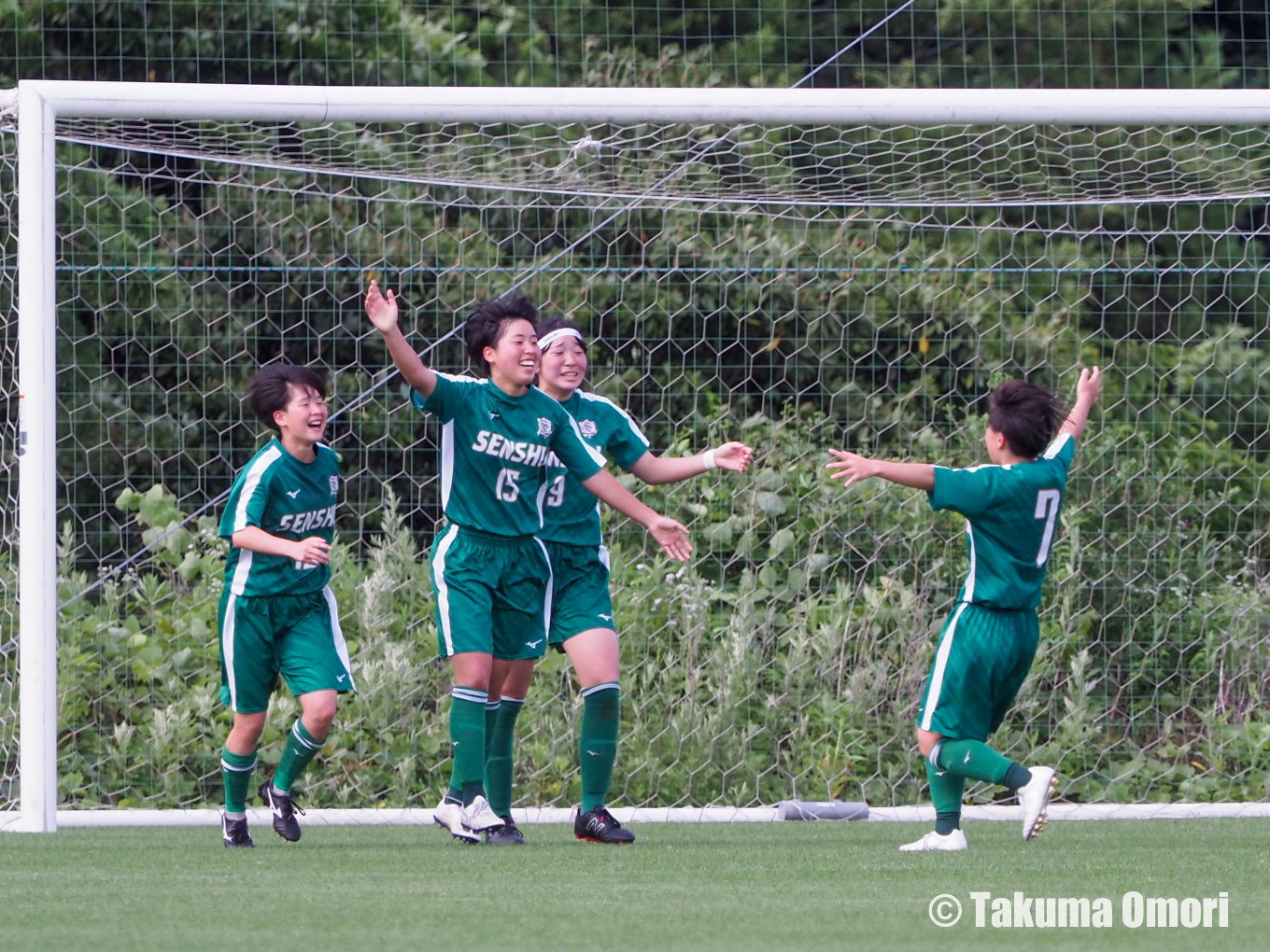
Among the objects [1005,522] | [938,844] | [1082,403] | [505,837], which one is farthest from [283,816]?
[1082,403]

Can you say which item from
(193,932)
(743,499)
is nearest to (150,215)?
(743,499)

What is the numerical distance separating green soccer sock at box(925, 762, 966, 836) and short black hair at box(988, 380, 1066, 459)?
36.5 inches

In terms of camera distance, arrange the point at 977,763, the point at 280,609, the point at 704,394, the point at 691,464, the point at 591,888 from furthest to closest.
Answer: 1. the point at 704,394
2. the point at 691,464
3. the point at 280,609
4. the point at 977,763
5. the point at 591,888

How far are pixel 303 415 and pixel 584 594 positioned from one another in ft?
3.29

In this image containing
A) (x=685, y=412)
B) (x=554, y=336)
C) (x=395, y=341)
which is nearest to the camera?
(x=395, y=341)

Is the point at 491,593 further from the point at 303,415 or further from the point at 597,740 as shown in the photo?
the point at 303,415

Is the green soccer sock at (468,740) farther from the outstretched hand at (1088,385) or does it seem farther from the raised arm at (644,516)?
the outstretched hand at (1088,385)

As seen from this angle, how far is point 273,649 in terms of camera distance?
5.07m

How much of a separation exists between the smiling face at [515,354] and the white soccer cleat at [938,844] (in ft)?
5.80

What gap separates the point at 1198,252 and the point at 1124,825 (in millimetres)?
4673

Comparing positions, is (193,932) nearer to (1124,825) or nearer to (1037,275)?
(1124,825)

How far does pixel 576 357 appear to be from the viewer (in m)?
5.43

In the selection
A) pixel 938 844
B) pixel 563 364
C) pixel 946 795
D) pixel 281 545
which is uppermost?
pixel 563 364

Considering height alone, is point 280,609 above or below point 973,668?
above
